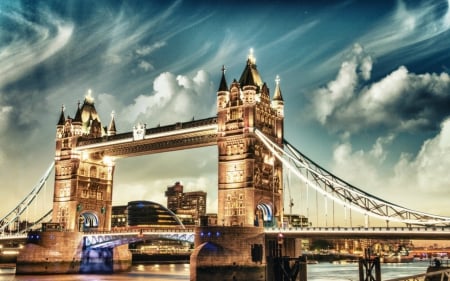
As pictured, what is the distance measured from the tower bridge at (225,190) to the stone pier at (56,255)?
0.42 ft

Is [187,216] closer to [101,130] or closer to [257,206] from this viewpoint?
[101,130]

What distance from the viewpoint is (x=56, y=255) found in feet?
240

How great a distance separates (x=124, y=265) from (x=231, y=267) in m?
33.1

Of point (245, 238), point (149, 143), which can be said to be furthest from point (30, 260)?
point (245, 238)

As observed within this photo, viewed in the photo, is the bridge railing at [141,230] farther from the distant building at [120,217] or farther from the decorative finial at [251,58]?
the distant building at [120,217]

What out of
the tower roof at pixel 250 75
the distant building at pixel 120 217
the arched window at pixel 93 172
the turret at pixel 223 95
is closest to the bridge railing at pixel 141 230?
the arched window at pixel 93 172

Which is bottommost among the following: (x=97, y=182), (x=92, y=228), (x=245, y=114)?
(x=92, y=228)

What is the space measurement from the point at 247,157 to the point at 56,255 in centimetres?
2991

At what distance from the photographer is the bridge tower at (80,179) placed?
261 feet

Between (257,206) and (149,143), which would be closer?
(257,206)

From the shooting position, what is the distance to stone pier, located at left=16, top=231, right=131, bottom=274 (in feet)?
236

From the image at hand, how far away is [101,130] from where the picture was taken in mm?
85312

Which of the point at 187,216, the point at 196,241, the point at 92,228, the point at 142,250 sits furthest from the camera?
the point at 187,216

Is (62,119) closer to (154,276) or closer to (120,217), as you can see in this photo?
(154,276)
